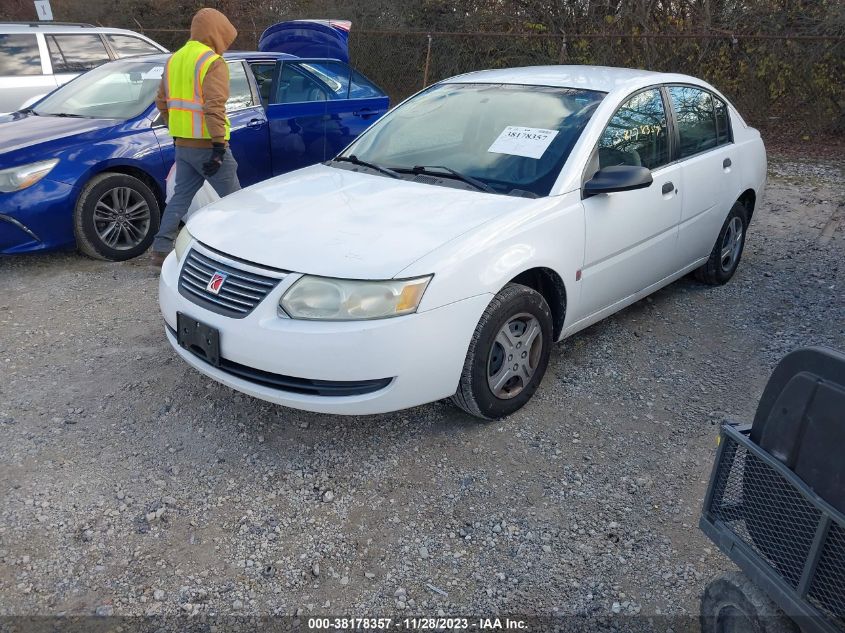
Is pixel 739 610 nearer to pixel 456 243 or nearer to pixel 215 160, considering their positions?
pixel 456 243

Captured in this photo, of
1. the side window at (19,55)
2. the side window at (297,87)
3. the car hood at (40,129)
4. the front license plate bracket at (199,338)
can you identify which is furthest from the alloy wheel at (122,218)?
the side window at (19,55)

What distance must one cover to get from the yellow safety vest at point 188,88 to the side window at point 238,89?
1.20 metres

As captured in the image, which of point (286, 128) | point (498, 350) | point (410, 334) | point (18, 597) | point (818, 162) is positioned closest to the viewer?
point (18, 597)

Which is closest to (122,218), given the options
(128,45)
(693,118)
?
(693,118)

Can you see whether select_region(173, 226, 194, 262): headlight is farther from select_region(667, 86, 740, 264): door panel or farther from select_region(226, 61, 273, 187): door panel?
select_region(667, 86, 740, 264): door panel

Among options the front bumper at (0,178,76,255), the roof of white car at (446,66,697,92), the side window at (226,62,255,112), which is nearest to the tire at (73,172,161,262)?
the front bumper at (0,178,76,255)

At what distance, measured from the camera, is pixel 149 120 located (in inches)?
230

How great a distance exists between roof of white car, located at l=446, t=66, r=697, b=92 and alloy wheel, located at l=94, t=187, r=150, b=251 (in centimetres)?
279

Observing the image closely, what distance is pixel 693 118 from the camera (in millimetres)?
4617

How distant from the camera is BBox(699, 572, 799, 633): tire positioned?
1.92 m

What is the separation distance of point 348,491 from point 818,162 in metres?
8.93

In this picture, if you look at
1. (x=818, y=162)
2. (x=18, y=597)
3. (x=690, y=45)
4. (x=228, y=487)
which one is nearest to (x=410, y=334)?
(x=228, y=487)

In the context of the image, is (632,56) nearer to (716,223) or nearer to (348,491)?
(716,223)

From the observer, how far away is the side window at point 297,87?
6672 mm
